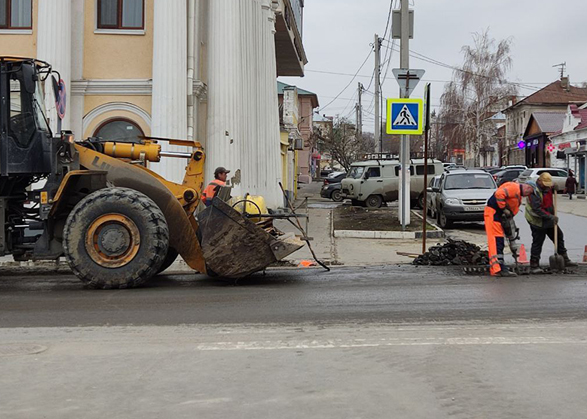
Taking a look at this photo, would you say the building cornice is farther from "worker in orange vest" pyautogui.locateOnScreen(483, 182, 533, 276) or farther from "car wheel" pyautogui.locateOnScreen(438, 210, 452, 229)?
"worker in orange vest" pyautogui.locateOnScreen(483, 182, 533, 276)

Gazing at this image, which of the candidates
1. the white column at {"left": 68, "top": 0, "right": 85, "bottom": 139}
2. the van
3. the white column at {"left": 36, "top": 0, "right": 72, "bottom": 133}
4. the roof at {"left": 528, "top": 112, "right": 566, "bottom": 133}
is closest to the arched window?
the white column at {"left": 68, "top": 0, "right": 85, "bottom": 139}

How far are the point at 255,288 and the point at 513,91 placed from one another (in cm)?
5917

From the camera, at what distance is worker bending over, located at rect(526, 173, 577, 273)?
11141 millimetres

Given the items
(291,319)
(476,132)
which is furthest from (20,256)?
(476,132)

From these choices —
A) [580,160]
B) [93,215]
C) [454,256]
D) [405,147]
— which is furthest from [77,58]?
[580,160]

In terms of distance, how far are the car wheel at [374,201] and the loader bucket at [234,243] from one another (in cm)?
1958

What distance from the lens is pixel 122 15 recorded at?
17969 mm

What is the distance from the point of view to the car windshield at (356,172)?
2916cm

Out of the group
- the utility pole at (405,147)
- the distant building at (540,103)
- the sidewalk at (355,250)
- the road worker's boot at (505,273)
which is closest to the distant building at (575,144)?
the distant building at (540,103)

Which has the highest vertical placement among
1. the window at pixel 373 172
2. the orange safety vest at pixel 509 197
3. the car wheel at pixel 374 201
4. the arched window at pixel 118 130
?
the arched window at pixel 118 130

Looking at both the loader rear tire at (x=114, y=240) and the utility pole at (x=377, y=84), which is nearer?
the loader rear tire at (x=114, y=240)

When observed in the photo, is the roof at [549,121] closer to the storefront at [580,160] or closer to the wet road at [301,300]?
the storefront at [580,160]

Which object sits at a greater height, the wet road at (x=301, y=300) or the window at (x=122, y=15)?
the window at (x=122, y=15)

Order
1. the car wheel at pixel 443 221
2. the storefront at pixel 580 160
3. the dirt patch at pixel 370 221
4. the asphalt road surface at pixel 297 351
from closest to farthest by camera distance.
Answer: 1. the asphalt road surface at pixel 297 351
2. the dirt patch at pixel 370 221
3. the car wheel at pixel 443 221
4. the storefront at pixel 580 160
